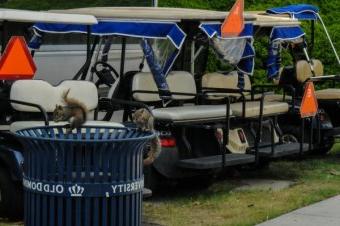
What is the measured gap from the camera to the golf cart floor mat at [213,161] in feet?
26.3

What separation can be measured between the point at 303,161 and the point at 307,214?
3.58 metres

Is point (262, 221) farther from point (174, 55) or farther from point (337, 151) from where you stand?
point (337, 151)

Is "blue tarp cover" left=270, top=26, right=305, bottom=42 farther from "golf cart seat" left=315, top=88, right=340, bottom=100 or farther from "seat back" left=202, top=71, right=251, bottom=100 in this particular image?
"golf cart seat" left=315, top=88, right=340, bottom=100

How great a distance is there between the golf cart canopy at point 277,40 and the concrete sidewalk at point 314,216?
2572 mm

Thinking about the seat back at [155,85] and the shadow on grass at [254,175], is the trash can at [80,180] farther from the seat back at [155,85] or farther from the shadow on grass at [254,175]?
the seat back at [155,85]

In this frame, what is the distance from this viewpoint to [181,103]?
922 cm

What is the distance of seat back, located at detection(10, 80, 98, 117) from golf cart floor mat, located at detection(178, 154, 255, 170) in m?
1.22

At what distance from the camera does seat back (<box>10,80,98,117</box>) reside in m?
7.20

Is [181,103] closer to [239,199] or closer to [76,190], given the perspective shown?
[239,199]

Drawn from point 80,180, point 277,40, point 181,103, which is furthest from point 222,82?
point 80,180

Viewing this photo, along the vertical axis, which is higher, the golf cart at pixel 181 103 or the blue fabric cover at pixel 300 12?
the blue fabric cover at pixel 300 12

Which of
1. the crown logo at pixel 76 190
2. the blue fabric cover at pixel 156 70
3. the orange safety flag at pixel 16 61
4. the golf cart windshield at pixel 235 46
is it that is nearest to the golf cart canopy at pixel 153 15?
the golf cart windshield at pixel 235 46

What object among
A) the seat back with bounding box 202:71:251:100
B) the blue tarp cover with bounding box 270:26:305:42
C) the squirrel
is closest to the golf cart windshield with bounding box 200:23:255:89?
the seat back with bounding box 202:71:251:100

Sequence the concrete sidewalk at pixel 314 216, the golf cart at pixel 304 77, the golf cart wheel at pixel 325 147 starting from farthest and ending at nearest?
the golf cart wheel at pixel 325 147 < the golf cart at pixel 304 77 < the concrete sidewalk at pixel 314 216
